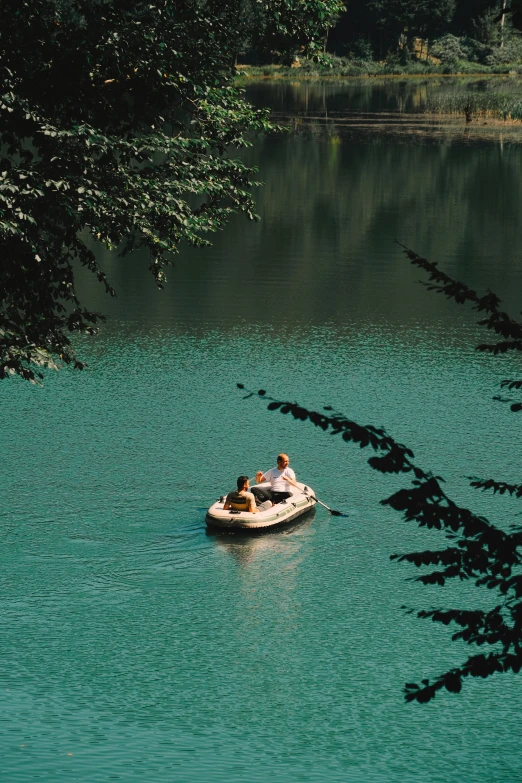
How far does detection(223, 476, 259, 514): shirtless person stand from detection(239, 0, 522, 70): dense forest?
12226 centimetres

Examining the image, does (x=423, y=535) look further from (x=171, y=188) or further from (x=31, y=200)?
(x=31, y=200)

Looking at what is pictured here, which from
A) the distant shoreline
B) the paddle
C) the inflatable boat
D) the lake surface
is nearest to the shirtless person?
the inflatable boat

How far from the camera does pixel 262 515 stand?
75.9ft

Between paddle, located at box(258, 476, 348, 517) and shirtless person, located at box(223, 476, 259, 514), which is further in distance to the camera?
paddle, located at box(258, 476, 348, 517)

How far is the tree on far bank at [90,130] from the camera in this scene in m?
18.1

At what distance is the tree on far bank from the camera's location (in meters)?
18.1

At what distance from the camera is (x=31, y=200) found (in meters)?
18.3

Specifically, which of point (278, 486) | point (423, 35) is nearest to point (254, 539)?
point (278, 486)

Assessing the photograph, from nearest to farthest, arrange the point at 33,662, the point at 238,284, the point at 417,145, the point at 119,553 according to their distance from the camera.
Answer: the point at 33,662
the point at 119,553
the point at 238,284
the point at 417,145

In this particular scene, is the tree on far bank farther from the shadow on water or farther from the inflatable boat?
the shadow on water

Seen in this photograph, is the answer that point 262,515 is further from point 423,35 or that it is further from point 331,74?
point 423,35

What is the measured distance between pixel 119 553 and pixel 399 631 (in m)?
5.47

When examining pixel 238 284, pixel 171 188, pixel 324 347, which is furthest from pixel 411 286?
pixel 171 188

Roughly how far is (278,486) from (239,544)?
1.77 m
